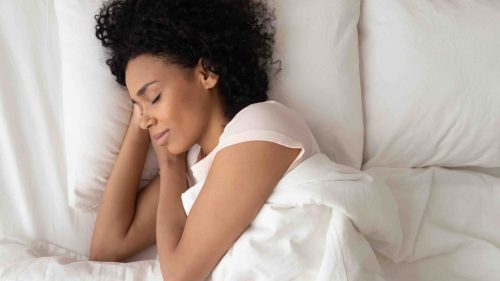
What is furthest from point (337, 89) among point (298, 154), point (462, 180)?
point (462, 180)

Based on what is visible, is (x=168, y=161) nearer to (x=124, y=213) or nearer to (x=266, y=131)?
(x=124, y=213)

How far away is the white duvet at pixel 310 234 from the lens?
889 mm

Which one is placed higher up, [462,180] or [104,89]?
[104,89]

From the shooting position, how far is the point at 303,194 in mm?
905

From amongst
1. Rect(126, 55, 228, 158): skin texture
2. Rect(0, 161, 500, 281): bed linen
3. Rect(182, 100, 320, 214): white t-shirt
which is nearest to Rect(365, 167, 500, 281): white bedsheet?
Rect(0, 161, 500, 281): bed linen

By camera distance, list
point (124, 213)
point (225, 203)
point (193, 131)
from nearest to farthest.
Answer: point (225, 203)
point (193, 131)
point (124, 213)

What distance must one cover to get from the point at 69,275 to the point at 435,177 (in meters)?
0.87

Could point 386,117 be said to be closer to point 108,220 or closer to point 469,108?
point 469,108

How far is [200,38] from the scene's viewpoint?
101cm

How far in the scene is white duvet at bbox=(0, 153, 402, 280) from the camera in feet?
2.92

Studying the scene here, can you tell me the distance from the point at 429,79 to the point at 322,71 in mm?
262

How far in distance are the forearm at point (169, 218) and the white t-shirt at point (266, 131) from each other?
49mm

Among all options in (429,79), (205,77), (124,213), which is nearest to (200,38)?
(205,77)

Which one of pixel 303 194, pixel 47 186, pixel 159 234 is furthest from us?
pixel 47 186
